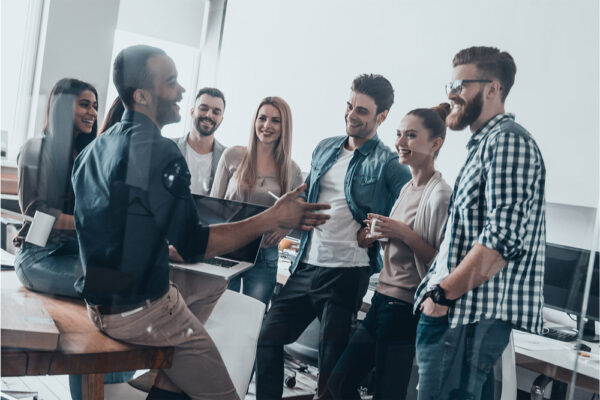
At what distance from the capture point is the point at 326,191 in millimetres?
959

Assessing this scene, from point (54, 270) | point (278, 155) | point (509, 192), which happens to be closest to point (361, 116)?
point (278, 155)

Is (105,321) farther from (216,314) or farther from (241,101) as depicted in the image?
(241,101)

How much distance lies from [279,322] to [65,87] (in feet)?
2.03

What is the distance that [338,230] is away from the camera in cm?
95

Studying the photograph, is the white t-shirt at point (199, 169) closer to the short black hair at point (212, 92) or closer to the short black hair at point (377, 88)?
the short black hair at point (212, 92)

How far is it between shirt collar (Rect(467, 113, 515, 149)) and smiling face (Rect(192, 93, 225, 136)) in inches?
18.6

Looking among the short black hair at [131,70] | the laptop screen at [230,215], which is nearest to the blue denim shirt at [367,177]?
the laptop screen at [230,215]

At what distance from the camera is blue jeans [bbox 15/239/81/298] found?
40.5 inches

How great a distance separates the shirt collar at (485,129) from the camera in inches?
33.1

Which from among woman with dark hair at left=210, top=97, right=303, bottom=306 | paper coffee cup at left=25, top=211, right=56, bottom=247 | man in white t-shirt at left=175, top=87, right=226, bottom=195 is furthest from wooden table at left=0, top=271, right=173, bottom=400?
man in white t-shirt at left=175, top=87, right=226, bottom=195

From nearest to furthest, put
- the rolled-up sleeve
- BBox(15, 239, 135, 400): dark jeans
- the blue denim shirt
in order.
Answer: the rolled-up sleeve, the blue denim shirt, BBox(15, 239, 135, 400): dark jeans

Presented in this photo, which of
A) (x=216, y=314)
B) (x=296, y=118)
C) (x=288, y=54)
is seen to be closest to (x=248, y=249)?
(x=216, y=314)

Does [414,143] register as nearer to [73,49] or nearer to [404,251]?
[404,251]

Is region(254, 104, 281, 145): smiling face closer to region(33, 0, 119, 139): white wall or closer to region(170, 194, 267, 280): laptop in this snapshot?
region(170, 194, 267, 280): laptop
